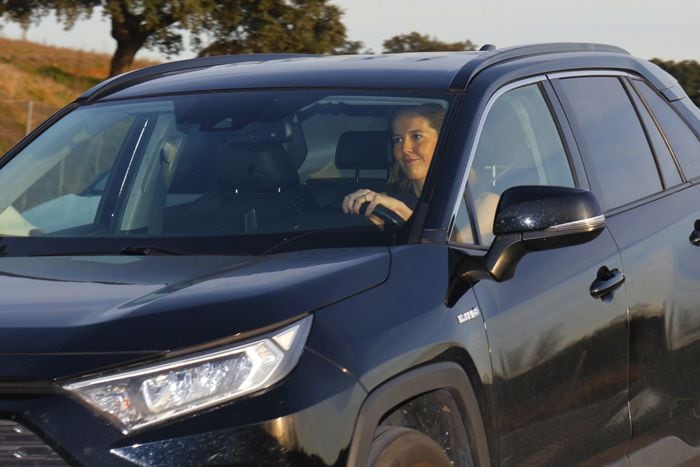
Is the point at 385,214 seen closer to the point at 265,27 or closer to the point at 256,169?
the point at 256,169

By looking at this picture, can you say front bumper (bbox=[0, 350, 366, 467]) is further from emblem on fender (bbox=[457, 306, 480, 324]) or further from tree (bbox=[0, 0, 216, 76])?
tree (bbox=[0, 0, 216, 76])

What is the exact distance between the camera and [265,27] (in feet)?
145

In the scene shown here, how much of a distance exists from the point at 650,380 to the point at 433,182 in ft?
3.97

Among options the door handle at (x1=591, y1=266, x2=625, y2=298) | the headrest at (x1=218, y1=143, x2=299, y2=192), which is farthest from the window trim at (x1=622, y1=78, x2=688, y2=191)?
the headrest at (x1=218, y1=143, x2=299, y2=192)

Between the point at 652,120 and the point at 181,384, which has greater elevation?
the point at 652,120

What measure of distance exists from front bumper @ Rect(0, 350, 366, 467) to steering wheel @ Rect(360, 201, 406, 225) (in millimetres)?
986

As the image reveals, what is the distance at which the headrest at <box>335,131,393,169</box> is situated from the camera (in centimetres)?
452

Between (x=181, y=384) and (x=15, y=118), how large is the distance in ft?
115

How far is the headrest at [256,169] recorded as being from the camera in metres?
4.58

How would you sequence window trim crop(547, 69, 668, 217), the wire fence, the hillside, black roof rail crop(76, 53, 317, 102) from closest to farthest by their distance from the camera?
1. window trim crop(547, 69, 668, 217)
2. black roof rail crop(76, 53, 317, 102)
3. the wire fence
4. the hillside

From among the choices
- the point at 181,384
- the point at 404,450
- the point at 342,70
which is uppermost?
the point at 342,70

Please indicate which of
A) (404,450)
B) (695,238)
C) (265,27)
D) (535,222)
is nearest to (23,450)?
(404,450)

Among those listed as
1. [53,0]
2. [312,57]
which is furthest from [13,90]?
[312,57]

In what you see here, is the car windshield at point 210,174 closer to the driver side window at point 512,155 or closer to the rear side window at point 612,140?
the driver side window at point 512,155
